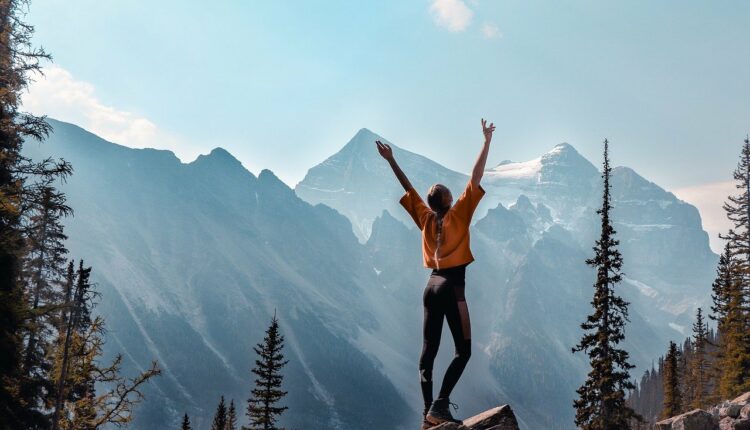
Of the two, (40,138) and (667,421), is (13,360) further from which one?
(667,421)

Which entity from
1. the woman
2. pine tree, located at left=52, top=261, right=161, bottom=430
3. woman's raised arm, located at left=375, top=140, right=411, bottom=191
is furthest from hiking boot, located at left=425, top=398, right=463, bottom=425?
pine tree, located at left=52, top=261, right=161, bottom=430

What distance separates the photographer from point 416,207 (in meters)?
9.12

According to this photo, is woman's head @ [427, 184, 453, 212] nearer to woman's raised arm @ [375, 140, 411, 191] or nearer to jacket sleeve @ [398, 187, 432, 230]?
jacket sleeve @ [398, 187, 432, 230]

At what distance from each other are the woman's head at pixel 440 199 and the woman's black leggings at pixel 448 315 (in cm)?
85

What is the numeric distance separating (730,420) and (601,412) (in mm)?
14753

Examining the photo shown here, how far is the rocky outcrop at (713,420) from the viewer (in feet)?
45.5

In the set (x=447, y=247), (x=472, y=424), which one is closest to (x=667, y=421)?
(x=472, y=424)

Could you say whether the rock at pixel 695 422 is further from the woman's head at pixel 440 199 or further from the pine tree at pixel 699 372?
the pine tree at pixel 699 372

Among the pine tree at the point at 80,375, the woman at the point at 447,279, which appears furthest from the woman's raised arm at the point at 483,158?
the pine tree at the point at 80,375

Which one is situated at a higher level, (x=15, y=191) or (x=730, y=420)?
(x=15, y=191)

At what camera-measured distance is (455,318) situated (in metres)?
8.38

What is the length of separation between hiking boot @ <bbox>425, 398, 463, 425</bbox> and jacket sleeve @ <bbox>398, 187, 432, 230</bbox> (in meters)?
2.35

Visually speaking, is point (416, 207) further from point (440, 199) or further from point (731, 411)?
point (731, 411)

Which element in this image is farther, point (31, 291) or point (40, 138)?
point (31, 291)
